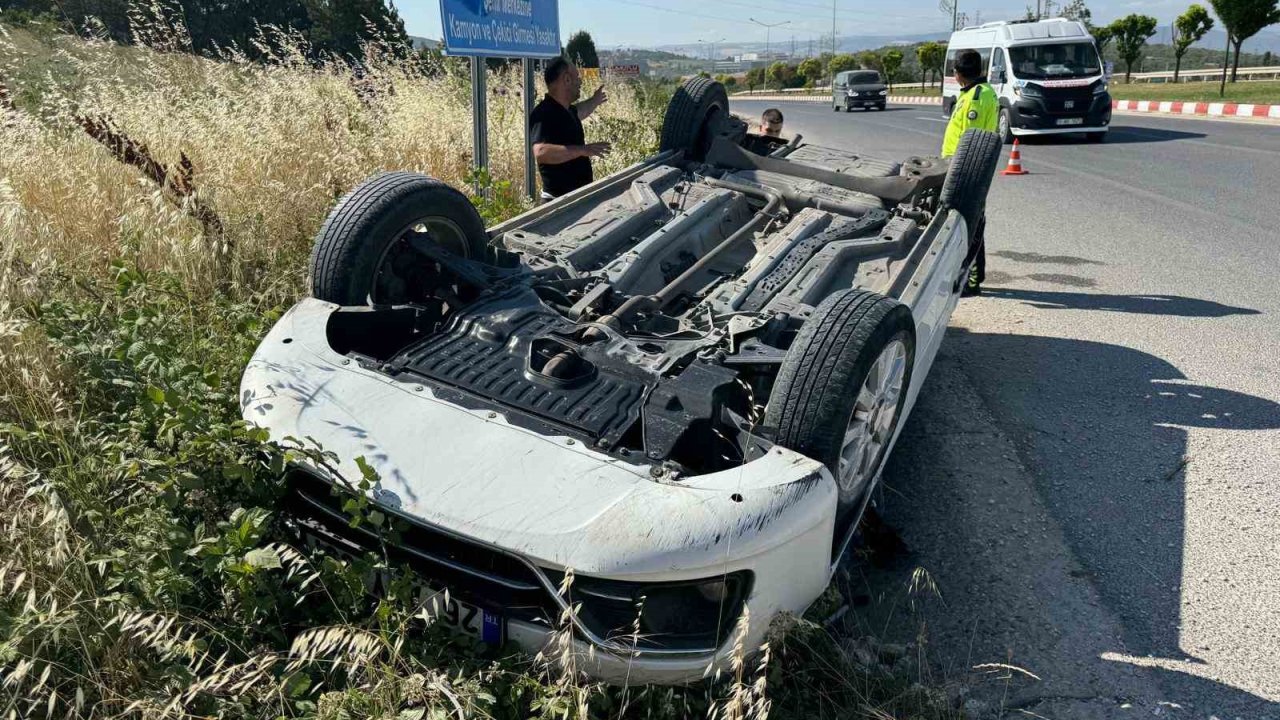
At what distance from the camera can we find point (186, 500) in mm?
2736

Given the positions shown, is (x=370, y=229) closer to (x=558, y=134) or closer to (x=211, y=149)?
(x=558, y=134)

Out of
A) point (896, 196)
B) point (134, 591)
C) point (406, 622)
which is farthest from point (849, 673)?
point (896, 196)

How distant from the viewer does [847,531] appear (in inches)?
109

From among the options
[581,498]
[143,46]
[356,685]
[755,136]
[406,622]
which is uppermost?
[143,46]

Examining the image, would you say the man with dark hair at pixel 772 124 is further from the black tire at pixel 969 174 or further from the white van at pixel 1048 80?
the white van at pixel 1048 80

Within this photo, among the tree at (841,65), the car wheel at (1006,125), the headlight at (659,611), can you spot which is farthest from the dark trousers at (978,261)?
the tree at (841,65)

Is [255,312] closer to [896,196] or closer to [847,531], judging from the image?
[847,531]

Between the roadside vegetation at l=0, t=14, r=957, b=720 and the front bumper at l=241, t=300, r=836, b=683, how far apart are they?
105mm

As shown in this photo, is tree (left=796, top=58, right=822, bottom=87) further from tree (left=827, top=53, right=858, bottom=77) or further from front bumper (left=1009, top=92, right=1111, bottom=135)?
front bumper (left=1009, top=92, right=1111, bottom=135)

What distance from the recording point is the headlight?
2242mm

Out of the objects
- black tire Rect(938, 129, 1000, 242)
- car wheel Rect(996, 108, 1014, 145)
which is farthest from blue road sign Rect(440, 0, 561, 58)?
car wheel Rect(996, 108, 1014, 145)

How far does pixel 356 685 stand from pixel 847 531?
1.50m

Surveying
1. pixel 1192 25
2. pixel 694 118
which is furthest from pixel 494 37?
pixel 1192 25

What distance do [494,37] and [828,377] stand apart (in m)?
4.60
